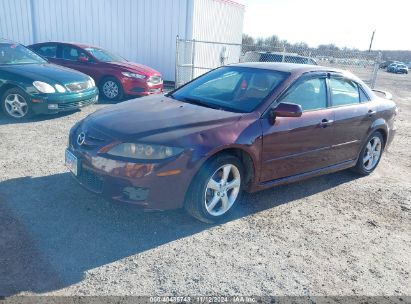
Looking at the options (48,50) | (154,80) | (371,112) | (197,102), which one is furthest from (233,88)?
(48,50)

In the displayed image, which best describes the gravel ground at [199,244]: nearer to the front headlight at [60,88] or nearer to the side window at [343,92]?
the side window at [343,92]

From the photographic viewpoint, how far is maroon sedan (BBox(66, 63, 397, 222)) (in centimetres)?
322

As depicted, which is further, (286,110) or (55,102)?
(55,102)

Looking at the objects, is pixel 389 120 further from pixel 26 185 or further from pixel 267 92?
pixel 26 185

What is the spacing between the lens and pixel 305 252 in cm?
333

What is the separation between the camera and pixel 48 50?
988 centimetres

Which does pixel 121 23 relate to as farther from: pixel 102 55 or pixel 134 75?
pixel 134 75

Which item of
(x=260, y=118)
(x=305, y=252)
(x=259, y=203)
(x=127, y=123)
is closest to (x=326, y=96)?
(x=260, y=118)

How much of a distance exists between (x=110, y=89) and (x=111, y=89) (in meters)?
0.03

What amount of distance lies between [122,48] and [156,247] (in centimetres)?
1211

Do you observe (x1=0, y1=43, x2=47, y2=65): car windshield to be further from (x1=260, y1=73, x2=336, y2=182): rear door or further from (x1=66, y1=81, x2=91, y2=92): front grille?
(x1=260, y1=73, x2=336, y2=182): rear door

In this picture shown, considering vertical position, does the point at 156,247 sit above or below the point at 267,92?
below

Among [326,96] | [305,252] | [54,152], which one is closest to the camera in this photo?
[305,252]

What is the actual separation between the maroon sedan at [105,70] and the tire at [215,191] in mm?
6362
